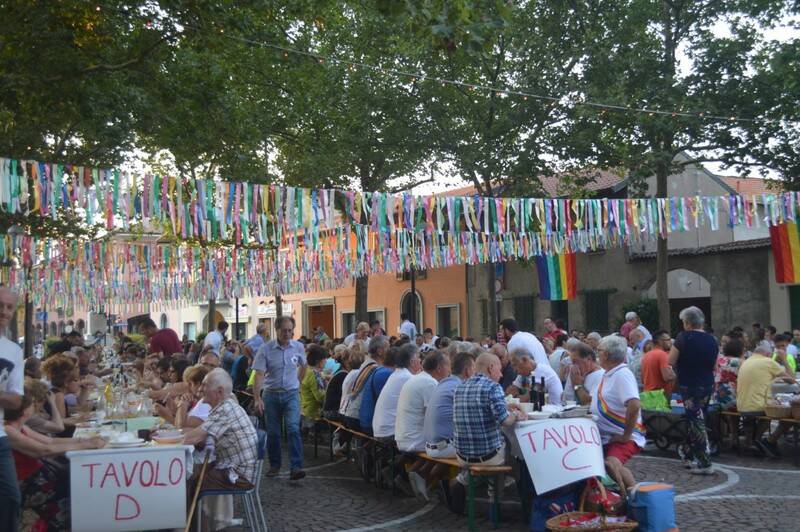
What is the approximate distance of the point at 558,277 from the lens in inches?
1006

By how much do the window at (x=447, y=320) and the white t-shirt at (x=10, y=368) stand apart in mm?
27907

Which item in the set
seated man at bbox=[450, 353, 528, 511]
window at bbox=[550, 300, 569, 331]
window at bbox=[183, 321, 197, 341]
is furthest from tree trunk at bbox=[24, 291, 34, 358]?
window at bbox=[183, 321, 197, 341]

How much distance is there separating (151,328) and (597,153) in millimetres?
11859

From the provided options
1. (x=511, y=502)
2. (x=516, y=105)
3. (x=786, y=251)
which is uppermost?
(x=516, y=105)

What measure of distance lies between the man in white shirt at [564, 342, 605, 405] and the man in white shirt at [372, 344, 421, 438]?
1643 mm

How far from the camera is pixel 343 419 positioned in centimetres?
933

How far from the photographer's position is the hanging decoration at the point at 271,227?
28.8ft

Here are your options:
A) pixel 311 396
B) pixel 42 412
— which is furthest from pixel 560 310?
pixel 42 412

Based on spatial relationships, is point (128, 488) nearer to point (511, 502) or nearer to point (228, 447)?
point (228, 447)

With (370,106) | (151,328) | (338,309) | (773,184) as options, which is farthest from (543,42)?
(338,309)

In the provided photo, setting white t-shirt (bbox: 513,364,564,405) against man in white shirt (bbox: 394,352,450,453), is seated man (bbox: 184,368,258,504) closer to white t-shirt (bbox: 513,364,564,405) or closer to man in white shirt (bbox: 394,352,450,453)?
man in white shirt (bbox: 394,352,450,453)

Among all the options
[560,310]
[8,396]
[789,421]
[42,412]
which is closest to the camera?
[8,396]

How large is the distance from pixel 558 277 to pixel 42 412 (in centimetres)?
2052

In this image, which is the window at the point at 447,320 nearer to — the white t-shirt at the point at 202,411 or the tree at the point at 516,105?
the tree at the point at 516,105
